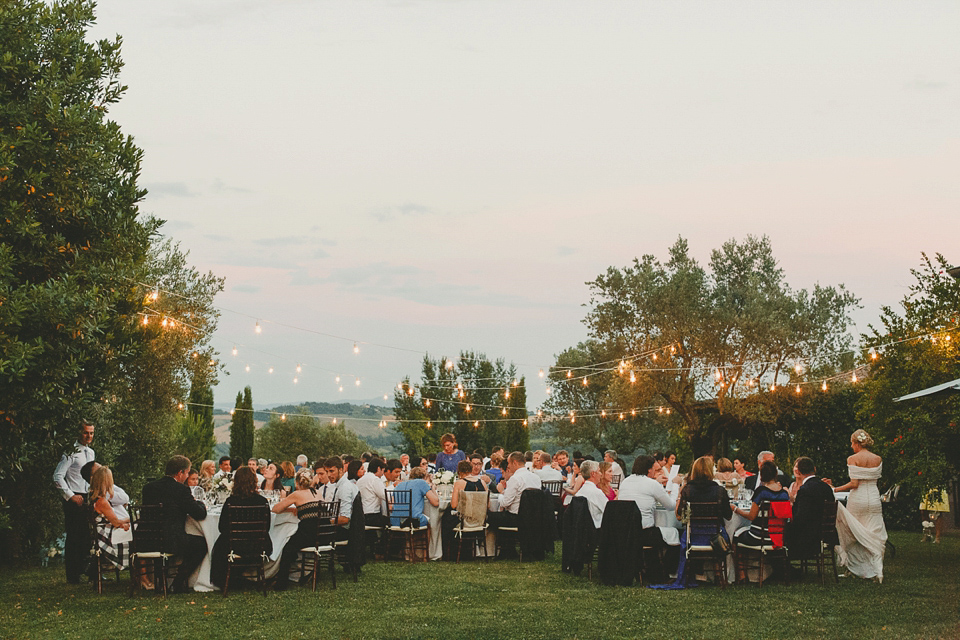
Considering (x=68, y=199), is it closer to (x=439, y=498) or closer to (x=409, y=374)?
(x=439, y=498)

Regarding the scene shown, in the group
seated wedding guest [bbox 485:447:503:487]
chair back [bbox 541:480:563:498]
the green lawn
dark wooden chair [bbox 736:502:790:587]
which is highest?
seated wedding guest [bbox 485:447:503:487]

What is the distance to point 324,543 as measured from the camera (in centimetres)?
893

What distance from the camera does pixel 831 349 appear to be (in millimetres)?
24875

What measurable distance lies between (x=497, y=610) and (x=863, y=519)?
14.1 feet

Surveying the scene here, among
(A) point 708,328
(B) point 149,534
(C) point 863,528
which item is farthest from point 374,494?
(A) point 708,328

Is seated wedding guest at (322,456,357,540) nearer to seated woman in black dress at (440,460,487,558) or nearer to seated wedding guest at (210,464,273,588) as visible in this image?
seated wedding guest at (210,464,273,588)

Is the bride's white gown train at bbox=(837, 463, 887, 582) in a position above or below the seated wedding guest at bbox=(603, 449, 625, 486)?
below

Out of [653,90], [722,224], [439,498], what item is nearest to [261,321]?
[439,498]

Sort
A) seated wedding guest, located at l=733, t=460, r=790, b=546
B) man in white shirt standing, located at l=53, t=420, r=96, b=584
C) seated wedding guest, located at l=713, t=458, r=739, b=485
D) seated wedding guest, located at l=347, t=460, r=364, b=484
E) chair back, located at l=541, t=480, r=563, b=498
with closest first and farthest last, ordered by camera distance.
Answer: seated wedding guest, located at l=733, t=460, r=790, b=546 → man in white shirt standing, located at l=53, t=420, r=96, b=584 → seated wedding guest, located at l=713, t=458, r=739, b=485 → seated wedding guest, located at l=347, t=460, r=364, b=484 → chair back, located at l=541, t=480, r=563, b=498

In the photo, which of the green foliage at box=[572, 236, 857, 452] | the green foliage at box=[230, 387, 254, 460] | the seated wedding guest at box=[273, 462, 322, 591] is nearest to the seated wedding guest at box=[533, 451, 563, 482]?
the seated wedding guest at box=[273, 462, 322, 591]

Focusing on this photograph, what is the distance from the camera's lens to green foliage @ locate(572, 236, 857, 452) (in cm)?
2362

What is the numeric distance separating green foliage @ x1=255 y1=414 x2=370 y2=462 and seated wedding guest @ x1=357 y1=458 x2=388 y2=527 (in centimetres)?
3067

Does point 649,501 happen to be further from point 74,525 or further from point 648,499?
point 74,525

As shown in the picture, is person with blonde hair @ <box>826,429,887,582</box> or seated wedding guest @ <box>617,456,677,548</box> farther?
person with blonde hair @ <box>826,429,887,582</box>
